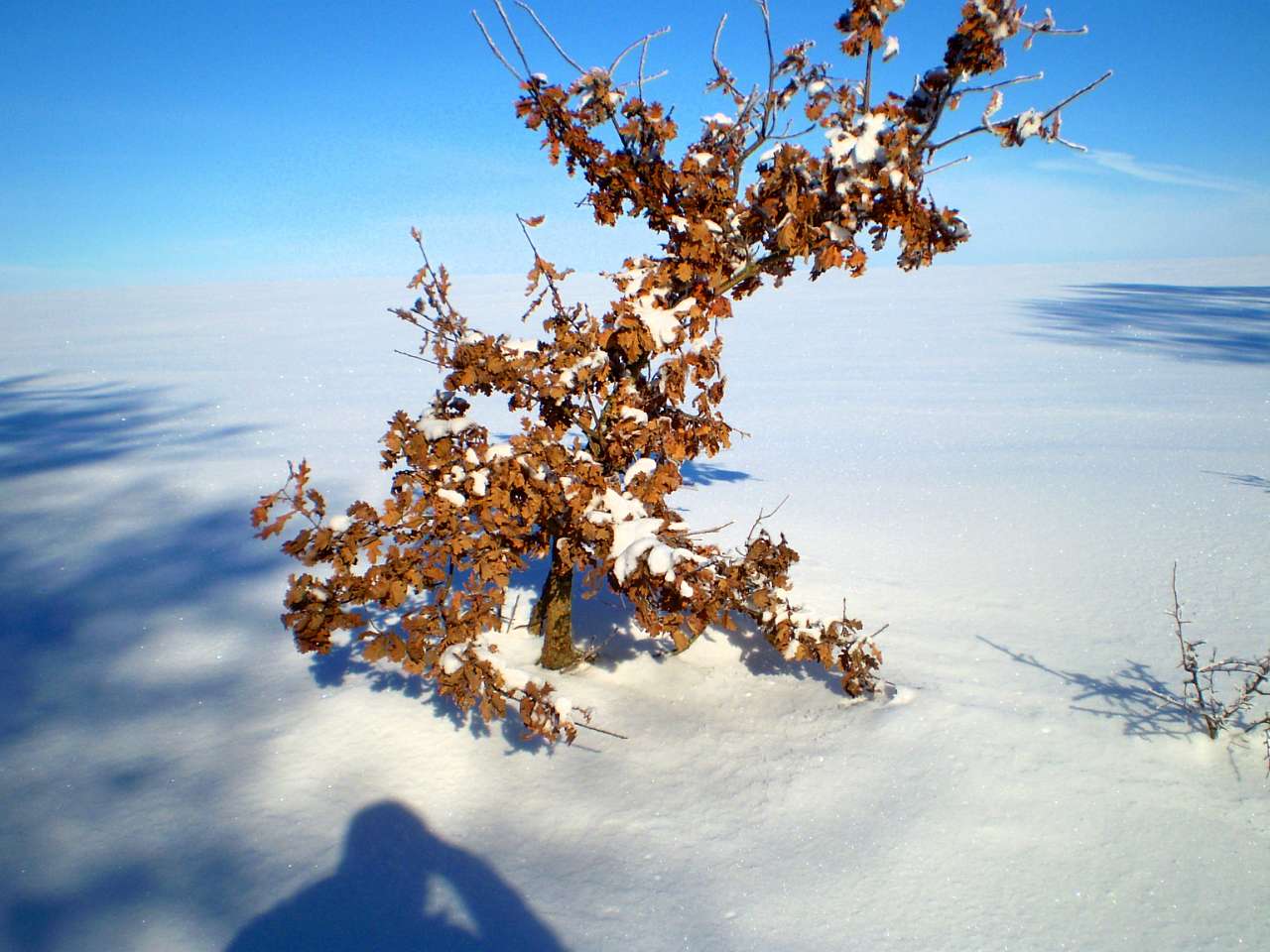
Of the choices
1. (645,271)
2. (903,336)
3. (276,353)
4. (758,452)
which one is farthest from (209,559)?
(903,336)

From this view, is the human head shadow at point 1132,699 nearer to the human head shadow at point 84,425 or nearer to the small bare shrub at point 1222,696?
the small bare shrub at point 1222,696

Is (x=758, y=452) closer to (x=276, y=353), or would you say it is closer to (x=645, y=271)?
(x=645, y=271)

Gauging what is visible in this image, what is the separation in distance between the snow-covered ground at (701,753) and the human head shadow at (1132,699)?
17 millimetres

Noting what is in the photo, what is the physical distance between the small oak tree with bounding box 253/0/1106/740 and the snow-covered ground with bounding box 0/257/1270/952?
1.34 feet

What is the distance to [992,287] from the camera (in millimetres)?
28328

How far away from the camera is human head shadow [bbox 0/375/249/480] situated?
744 cm

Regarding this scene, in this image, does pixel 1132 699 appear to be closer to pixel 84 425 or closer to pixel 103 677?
pixel 103 677

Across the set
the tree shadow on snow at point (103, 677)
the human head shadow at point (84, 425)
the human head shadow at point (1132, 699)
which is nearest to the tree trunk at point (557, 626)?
the tree shadow on snow at point (103, 677)

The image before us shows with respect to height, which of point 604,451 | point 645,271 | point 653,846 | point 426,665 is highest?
point 645,271

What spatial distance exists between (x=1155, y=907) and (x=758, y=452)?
576cm

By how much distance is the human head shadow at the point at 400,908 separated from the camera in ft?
6.99

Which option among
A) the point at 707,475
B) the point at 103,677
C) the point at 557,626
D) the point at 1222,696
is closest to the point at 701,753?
the point at 557,626

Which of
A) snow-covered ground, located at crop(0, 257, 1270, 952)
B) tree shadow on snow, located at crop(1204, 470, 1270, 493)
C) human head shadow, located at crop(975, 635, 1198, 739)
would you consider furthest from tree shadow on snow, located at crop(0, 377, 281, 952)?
tree shadow on snow, located at crop(1204, 470, 1270, 493)

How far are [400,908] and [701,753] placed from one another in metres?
1.19
